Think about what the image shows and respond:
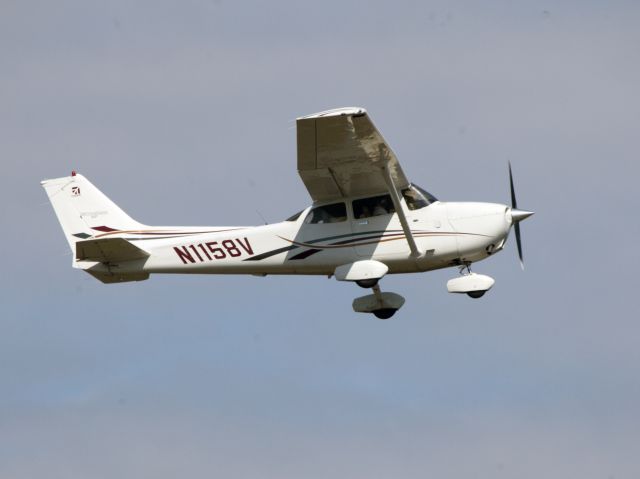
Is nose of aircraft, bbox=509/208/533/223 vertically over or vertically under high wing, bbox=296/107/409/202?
under

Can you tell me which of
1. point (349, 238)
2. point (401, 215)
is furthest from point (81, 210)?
point (401, 215)

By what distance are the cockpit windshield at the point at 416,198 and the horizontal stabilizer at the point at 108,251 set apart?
4.63 meters

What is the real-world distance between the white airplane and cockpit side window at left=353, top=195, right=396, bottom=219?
17mm

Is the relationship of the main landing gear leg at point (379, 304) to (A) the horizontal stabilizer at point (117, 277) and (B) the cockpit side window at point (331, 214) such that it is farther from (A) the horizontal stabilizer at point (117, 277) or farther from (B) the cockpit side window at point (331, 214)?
(A) the horizontal stabilizer at point (117, 277)

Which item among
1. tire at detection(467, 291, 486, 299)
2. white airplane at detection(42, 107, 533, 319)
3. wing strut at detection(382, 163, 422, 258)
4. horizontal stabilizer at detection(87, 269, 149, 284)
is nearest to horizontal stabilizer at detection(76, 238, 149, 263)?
white airplane at detection(42, 107, 533, 319)

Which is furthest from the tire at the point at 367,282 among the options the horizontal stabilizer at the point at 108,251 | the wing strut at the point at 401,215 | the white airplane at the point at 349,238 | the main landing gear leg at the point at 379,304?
the horizontal stabilizer at the point at 108,251

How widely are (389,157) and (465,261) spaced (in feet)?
7.23

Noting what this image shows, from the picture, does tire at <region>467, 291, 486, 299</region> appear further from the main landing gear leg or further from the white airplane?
the main landing gear leg

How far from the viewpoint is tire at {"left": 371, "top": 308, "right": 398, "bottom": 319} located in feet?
71.9

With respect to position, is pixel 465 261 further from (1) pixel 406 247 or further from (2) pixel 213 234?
(2) pixel 213 234

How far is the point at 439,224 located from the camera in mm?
20672

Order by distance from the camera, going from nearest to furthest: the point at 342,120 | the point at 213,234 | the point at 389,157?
1. the point at 342,120
2. the point at 389,157
3. the point at 213,234

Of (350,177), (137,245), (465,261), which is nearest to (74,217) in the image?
(137,245)

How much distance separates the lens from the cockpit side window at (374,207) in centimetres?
2095
